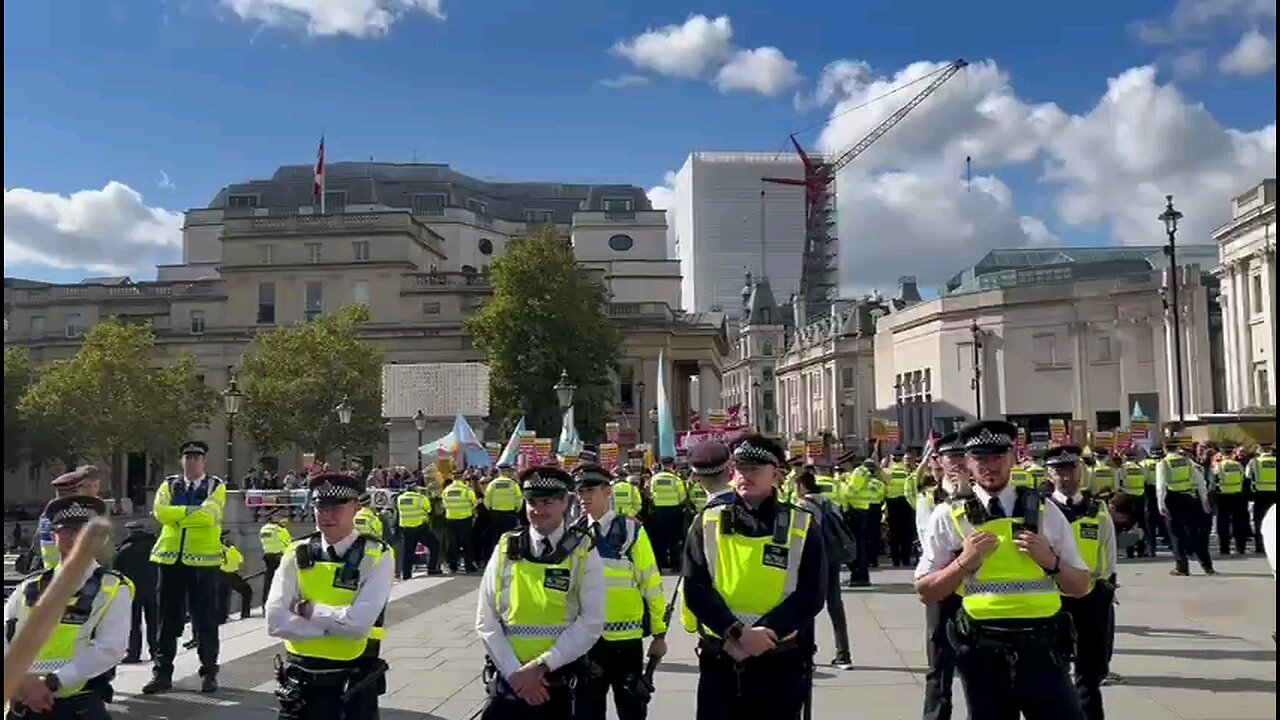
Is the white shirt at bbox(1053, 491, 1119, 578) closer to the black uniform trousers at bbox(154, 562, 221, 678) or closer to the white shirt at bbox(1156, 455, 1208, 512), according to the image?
the black uniform trousers at bbox(154, 562, 221, 678)

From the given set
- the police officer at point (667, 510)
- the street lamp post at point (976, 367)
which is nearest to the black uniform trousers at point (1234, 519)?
the police officer at point (667, 510)

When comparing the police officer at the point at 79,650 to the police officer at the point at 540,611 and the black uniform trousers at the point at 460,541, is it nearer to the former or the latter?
the police officer at the point at 540,611

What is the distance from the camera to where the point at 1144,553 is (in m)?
21.0

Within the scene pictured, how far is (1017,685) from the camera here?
19.0 ft

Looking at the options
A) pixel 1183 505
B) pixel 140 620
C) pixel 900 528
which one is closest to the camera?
pixel 140 620

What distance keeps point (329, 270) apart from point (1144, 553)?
55755 millimetres

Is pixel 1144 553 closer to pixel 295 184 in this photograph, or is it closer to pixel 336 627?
pixel 336 627

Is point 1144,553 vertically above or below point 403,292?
below

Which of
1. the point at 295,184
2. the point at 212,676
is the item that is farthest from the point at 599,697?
the point at 295,184

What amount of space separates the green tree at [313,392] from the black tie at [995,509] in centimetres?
4930

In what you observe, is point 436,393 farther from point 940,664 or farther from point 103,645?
point 103,645

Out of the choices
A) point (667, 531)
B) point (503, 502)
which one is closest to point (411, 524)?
point (503, 502)

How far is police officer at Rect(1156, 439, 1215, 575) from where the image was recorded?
17766mm

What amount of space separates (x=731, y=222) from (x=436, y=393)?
101608 millimetres
